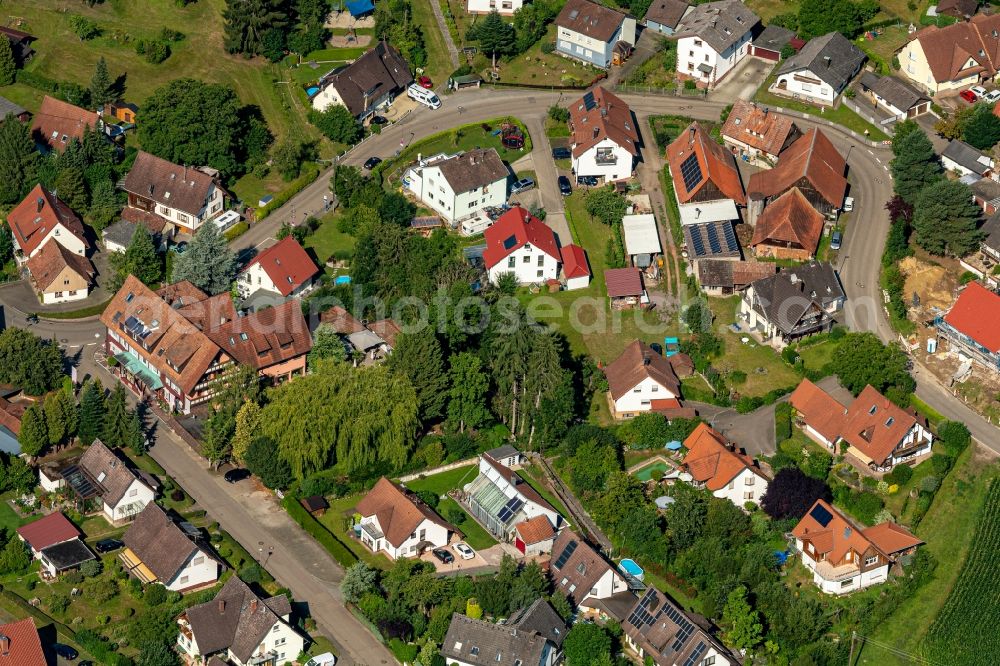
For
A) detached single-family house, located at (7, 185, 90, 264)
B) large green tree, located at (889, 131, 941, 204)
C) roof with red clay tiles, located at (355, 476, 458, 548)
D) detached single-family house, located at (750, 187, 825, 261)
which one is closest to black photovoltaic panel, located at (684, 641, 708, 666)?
roof with red clay tiles, located at (355, 476, 458, 548)

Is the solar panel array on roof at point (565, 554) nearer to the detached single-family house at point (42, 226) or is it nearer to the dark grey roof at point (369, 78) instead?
the detached single-family house at point (42, 226)

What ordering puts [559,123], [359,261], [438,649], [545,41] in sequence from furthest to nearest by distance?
[545,41], [559,123], [359,261], [438,649]

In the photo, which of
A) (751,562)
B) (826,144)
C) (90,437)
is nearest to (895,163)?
(826,144)

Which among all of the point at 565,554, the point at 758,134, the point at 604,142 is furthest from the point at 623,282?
the point at 565,554

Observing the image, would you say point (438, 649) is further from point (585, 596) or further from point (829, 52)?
point (829, 52)

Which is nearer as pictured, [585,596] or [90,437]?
[585,596]

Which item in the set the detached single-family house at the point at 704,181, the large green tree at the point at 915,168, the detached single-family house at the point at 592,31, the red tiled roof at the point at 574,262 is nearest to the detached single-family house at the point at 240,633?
the red tiled roof at the point at 574,262

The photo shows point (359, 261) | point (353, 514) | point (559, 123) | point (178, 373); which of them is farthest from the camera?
point (559, 123)
